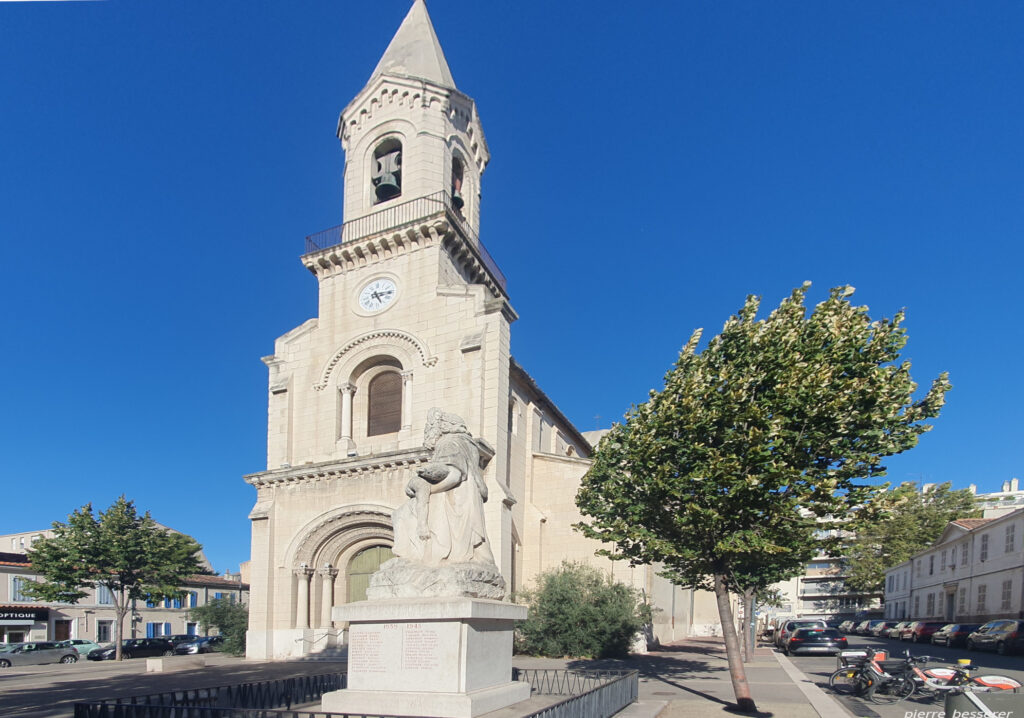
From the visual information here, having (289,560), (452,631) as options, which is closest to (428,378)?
(289,560)

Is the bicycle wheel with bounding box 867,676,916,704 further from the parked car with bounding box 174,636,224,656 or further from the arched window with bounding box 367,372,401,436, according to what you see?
the parked car with bounding box 174,636,224,656

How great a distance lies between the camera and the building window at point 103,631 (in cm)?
3919

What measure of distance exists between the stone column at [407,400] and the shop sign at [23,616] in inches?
1015

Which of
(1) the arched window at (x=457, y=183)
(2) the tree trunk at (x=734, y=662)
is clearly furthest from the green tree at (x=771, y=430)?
(1) the arched window at (x=457, y=183)

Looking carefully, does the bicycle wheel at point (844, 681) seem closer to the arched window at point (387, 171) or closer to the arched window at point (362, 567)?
the arched window at point (362, 567)

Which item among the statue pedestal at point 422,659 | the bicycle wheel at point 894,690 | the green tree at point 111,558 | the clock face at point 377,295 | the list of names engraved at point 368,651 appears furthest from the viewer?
the green tree at point 111,558

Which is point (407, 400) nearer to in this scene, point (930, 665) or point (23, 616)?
point (930, 665)

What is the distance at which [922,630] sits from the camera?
32.0 metres

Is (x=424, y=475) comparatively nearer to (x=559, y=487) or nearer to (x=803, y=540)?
(x=803, y=540)

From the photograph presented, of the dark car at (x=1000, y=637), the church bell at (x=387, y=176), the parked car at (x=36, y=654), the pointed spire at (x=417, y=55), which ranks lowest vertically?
the parked car at (x=36, y=654)

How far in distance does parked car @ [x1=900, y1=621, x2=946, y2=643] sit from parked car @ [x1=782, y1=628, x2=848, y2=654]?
32.0 ft

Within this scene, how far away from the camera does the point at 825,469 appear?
11.4 metres

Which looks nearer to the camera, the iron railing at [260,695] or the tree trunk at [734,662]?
the iron railing at [260,695]

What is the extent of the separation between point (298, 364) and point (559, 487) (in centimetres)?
A: 1018
